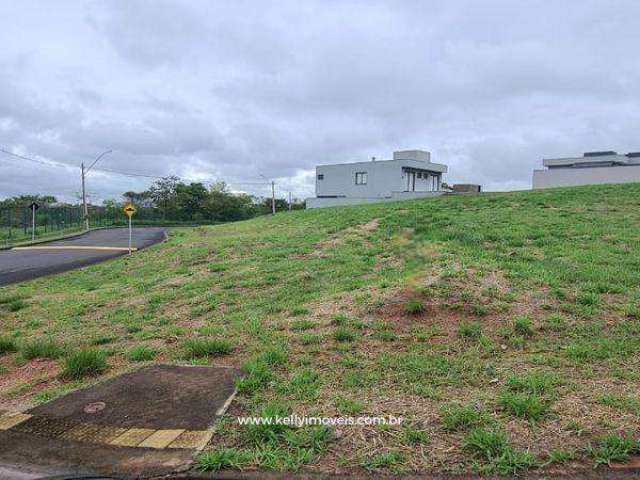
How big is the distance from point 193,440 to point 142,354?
2.05 meters

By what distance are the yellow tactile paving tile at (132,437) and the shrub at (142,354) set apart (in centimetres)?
159

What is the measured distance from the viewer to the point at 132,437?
295cm

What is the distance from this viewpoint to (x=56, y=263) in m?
15.7

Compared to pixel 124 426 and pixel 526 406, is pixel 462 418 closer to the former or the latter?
pixel 526 406

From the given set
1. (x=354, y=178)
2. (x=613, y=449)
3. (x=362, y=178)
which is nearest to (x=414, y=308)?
(x=613, y=449)

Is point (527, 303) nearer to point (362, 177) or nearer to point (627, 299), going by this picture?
point (627, 299)

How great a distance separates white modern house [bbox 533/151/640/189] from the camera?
34688 millimetres

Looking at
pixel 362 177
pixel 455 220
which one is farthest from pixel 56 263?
pixel 362 177

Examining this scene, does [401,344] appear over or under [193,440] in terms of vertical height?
over

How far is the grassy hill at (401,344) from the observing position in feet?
8.83

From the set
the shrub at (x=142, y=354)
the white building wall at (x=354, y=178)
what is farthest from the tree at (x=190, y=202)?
the shrub at (x=142, y=354)

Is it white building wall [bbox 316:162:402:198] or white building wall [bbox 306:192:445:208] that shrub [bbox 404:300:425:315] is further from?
white building wall [bbox 316:162:402:198]

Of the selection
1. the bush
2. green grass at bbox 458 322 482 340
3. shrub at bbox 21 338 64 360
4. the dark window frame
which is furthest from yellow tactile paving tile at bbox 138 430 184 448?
the dark window frame

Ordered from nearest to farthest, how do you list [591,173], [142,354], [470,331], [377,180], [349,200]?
[470,331], [142,354], [591,173], [377,180], [349,200]
